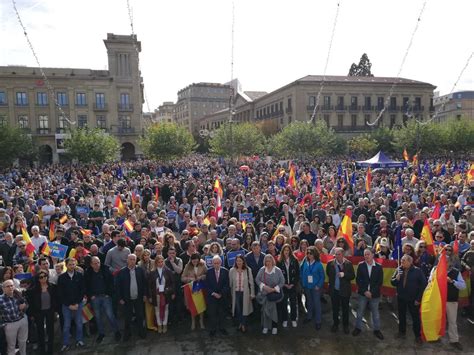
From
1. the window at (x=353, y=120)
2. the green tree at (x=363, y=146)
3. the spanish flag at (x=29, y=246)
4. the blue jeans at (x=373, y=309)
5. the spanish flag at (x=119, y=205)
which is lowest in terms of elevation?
the blue jeans at (x=373, y=309)

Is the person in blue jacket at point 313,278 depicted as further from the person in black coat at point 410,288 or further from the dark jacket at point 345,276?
the person in black coat at point 410,288

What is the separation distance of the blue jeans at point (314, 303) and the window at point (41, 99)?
5625 cm

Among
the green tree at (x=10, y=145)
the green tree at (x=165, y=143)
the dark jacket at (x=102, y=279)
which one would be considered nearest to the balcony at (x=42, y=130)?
the green tree at (x=10, y=145)

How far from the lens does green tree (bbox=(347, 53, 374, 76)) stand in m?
73.4

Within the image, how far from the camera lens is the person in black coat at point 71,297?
651 cm

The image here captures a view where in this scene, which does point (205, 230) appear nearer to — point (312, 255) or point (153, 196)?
point (312, 255)

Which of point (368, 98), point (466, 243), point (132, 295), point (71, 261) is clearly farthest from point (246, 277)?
point (368, 98)

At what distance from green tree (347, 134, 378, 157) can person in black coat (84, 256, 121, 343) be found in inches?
1785

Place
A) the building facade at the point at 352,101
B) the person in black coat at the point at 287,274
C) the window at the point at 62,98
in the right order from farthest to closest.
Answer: the building facade at the point at 352,101, the window at the point at 62,98, the person in black coat at the point at 287,274

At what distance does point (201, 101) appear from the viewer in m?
115

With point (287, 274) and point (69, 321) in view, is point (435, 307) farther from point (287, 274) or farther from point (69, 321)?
point (69, 321)

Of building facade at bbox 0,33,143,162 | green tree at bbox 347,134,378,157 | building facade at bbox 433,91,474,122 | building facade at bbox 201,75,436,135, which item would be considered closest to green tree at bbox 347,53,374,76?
building facade at bbox 201,75,436,135

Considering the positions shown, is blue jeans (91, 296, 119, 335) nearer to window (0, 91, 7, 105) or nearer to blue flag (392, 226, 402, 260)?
blue flag (392, 226, 402, 260)

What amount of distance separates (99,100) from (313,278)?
55005 mm
